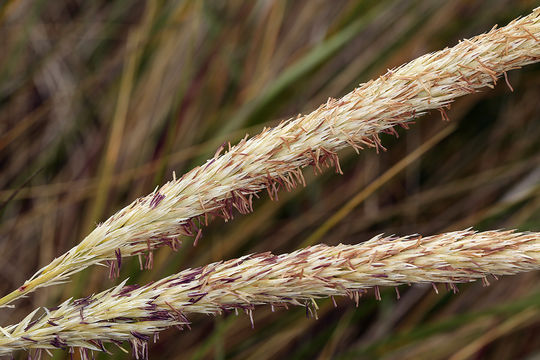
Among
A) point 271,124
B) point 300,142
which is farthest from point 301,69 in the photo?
point 300,142

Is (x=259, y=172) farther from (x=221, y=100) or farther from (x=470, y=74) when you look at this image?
(x=221, y=100)

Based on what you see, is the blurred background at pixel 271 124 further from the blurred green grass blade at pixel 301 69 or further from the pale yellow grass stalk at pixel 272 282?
the pale yellow grass stalk at pixel 272 282

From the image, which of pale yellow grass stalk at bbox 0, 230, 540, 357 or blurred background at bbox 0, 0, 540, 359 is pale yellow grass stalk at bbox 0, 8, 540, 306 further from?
blurred background at bbox 0, 0, 540, 359

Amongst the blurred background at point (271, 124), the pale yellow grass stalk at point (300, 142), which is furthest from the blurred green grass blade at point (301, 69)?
the pale yellow grass stalk at point (300, 142)

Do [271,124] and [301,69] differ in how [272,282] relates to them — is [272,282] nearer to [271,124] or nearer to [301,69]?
[301,69]

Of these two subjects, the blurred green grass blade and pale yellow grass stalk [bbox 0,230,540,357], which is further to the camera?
the blurred green grass blade

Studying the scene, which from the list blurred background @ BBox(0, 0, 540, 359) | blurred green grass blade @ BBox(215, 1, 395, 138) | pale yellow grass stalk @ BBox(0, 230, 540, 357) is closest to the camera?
pale yellow grass stalk @ BBox(0, 230, 540, 357)

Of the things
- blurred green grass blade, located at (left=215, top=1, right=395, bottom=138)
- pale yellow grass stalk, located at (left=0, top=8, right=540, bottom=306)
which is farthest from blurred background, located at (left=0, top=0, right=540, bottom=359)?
pale yellow grass stalk, located at (left=0, top=8, right=540, bottom=306)

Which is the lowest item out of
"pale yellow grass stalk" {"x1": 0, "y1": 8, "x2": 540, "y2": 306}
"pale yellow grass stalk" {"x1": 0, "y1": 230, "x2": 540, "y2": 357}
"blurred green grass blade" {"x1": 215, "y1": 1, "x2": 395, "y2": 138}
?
"pale yellow grass stalk" {"x1": 0, "y1": 230, "x2": 540, "y2": 357}
